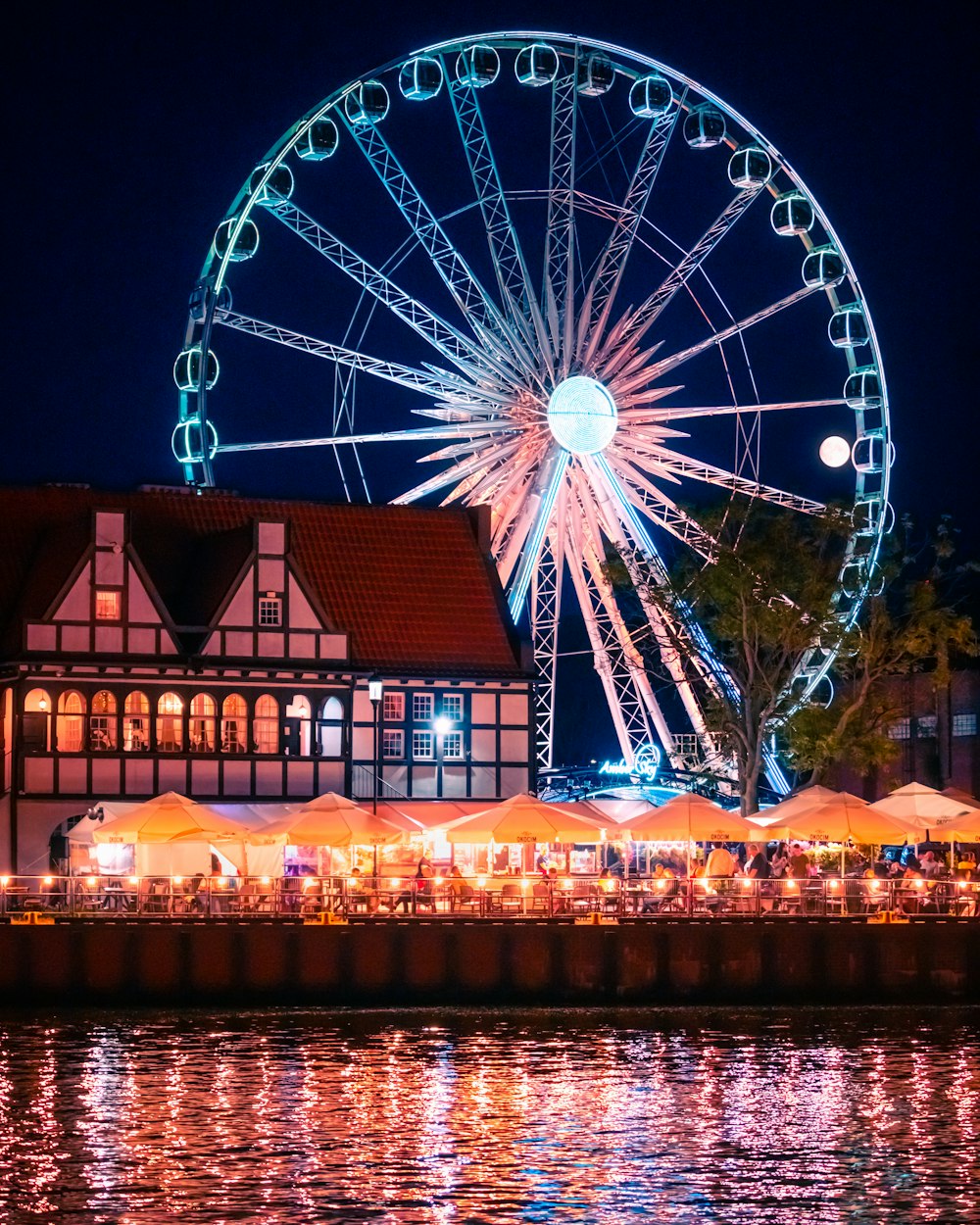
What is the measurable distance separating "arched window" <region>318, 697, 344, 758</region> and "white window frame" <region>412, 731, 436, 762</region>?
234cm

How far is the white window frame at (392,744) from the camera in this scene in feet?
229

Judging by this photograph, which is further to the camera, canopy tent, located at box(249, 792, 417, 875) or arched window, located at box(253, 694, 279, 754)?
arched window, located at box(253, 694, 279, 754)

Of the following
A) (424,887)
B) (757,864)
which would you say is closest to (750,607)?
(757,864)

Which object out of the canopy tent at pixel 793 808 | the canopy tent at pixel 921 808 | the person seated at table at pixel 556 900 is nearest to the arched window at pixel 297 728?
the canopy tent at pixel 793 808

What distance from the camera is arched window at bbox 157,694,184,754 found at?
66188mm

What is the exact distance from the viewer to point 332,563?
72.2m

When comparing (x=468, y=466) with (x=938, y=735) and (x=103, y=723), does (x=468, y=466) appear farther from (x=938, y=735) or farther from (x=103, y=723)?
(x=938, y=735)

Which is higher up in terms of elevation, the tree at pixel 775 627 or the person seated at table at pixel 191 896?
the tree at pixel 775 627

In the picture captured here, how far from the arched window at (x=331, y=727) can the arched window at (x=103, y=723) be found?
5.54 m

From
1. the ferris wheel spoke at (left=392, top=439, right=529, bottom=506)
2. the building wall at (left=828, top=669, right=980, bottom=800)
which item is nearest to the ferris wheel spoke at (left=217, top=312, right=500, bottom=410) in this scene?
the ferris wheel spoke at (left=392, top=439, right=529, bottom=506)

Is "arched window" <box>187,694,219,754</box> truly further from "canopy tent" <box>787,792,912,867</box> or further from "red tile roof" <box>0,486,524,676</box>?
"canopy tent" <box>787,792,912,867</box>

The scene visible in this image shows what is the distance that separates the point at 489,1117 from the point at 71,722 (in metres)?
26.6

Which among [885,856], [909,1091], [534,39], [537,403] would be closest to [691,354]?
[537,403]

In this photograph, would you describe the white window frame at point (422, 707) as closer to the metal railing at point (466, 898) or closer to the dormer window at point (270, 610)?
the dormer window at point (270, 610)
